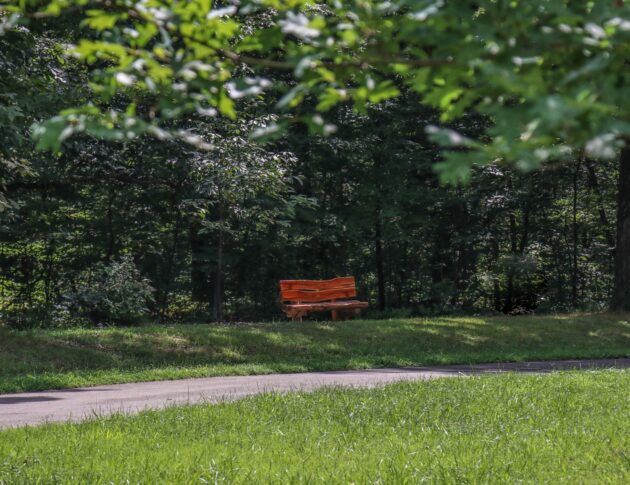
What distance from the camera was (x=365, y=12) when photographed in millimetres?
2494

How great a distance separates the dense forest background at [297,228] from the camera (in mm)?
19500

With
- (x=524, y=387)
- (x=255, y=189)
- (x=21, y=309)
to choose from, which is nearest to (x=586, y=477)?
(x=524, y=387)

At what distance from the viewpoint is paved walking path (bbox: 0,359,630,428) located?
9398 millimetres

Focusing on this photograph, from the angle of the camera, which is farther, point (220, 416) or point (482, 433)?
point (220, 416)

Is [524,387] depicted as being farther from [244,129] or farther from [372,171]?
[372,171]

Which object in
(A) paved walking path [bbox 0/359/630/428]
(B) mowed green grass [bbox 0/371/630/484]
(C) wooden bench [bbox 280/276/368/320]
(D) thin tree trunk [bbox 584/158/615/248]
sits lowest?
(A) paved walking path [bbox 0/359/630/428]

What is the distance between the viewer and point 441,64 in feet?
7.95

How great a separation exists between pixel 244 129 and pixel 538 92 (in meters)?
16.5

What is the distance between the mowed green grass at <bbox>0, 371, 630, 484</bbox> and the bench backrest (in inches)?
470

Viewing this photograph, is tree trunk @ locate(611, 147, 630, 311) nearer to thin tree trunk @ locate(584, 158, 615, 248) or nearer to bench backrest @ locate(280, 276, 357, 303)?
thin tree trunk @ locate(584, 158, 615, 248)

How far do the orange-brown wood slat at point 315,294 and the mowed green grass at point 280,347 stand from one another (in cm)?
350

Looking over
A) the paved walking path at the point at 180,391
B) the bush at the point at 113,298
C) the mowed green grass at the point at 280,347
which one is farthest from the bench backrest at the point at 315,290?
the paved walking path at the point at 180,391

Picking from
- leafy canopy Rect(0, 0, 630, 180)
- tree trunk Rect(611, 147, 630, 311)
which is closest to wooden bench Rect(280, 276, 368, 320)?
tree trunk Rect(611, 147, 630, 311)

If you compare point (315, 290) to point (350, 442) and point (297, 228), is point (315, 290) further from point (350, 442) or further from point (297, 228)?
point (350, 442)
